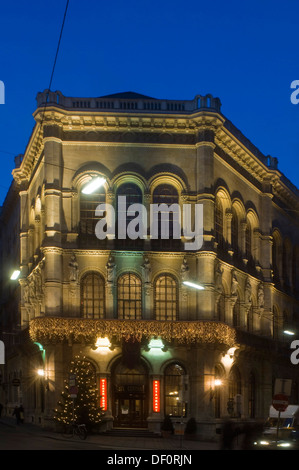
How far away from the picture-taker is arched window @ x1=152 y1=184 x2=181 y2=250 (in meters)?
42.0

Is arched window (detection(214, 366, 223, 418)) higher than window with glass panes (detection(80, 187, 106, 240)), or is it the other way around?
window with glass panes (detection(80, 187, 106, 240))

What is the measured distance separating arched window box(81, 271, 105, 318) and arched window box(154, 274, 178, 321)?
9.42 ft

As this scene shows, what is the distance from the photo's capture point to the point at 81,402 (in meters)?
38.2

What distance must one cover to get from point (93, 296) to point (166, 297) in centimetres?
387

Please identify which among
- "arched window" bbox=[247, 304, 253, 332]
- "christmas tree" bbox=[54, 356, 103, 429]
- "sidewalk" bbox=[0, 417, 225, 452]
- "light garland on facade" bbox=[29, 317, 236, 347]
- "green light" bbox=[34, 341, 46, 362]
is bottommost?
"sidewalk" bbox=[0, 417, 225, 452]

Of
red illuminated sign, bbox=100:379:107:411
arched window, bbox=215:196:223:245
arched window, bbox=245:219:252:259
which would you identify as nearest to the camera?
red illuminated sign, bbox=100:379:107:411

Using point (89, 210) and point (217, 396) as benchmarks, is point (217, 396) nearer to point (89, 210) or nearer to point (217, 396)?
point (217, 396)

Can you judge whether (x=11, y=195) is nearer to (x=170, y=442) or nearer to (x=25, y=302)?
(x=25, y=302)

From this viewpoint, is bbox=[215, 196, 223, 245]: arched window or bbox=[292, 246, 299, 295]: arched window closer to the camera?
bbox=[215, 196, 223, 245]: arched window

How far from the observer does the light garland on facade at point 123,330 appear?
130 feet

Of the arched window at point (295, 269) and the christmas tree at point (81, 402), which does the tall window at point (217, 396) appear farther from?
the arched window at point (295, 269)

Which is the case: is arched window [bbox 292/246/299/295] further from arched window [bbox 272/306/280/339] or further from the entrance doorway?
the entrance doorway

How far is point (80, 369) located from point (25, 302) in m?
10.5

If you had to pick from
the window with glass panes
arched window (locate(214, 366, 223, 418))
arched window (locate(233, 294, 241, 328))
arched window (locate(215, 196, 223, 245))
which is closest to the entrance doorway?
arched window (locate(214, 366, 223, 418))
